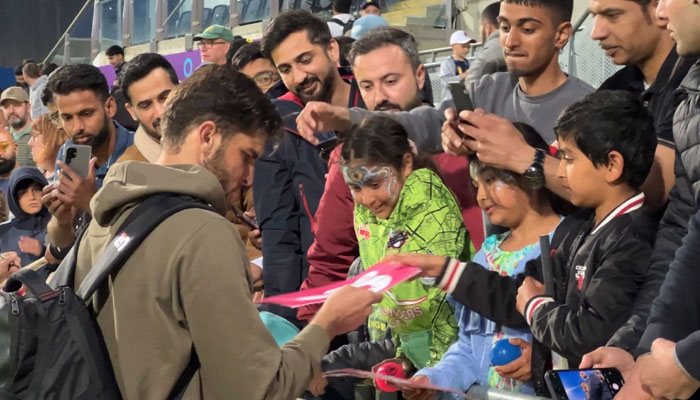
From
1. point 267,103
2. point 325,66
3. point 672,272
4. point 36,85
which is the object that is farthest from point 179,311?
point 36,85

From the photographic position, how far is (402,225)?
4.02 m

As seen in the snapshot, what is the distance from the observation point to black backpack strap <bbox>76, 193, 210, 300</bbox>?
2.61 meters

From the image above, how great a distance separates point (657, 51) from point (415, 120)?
105 cm

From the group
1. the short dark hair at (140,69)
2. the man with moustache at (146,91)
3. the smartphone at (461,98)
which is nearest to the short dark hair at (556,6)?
the smartphone at (461,98)

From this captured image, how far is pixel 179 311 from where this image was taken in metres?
2.62

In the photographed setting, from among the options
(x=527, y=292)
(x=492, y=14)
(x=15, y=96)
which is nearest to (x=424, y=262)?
(x=527, y=292)

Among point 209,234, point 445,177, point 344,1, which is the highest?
point 209,234

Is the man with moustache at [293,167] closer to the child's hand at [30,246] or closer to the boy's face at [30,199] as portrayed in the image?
the child's hand at [30,246]

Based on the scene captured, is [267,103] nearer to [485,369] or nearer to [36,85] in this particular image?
[485,369]

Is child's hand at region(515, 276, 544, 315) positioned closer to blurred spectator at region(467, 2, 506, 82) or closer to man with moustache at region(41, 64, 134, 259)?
blurred spectator at region(467, 2, 506, 82)

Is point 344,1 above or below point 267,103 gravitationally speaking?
below

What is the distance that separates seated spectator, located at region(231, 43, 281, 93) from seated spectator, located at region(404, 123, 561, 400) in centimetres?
304

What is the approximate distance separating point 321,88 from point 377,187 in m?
1.29

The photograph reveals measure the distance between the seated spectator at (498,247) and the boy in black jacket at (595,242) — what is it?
198 millimetres
